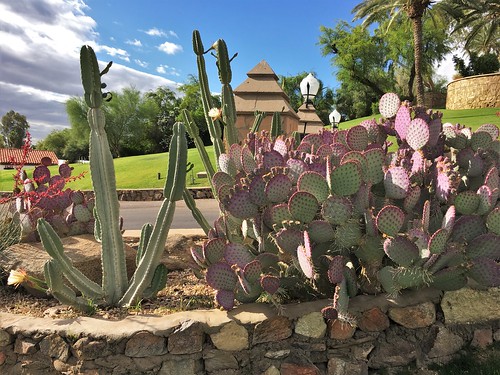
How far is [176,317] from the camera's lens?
107 inches

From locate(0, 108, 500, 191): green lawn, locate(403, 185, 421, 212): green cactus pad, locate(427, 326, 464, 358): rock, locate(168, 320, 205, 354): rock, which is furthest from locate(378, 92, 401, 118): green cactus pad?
locate(0, 108, 500, 191): green lawn

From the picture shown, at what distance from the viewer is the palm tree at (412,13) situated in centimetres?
2196

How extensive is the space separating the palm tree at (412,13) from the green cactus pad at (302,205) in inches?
737

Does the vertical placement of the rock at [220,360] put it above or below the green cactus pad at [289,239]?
below

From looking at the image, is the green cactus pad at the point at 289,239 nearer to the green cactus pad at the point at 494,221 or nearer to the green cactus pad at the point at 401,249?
the green cactus pad at the point at 401,249

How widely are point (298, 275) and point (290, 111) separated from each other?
835 cm

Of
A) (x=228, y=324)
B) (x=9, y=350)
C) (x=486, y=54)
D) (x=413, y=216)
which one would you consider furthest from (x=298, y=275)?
(x=486, y=54)

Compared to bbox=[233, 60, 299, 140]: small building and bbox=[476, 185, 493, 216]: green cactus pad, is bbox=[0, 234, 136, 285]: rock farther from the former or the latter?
bbox=[233, 60, 299, 140]: small building

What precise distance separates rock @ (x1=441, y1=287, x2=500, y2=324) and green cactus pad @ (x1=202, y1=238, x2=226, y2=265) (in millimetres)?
1508

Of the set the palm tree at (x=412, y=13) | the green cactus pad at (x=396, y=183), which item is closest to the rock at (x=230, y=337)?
the green cactus pad at (x=396, y=183)

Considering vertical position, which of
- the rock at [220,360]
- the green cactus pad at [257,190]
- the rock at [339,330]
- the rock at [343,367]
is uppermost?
the green cactus pad at [257,190]

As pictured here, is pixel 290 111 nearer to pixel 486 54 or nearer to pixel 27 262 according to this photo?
pixel 27 262

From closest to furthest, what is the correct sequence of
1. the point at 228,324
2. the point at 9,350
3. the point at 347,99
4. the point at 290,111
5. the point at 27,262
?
the point at 228,324
the point at 9,350
the point at 27,262
the point at 290,111
the point at 347,99

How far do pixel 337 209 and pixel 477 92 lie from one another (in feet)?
116
